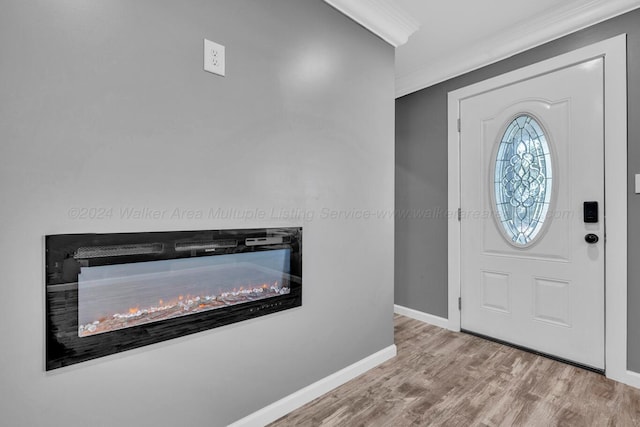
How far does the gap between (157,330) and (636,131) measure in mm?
2960

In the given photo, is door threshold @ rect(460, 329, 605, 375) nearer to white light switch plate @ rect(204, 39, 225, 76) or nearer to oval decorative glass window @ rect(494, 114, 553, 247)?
oval decorative glass window @ rect(494, 114, 553, 247)

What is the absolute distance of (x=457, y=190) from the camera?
9.73 ft

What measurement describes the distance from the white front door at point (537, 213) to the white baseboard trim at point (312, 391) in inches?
42.7

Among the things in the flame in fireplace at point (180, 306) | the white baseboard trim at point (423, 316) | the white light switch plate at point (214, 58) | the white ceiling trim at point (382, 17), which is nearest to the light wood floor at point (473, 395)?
the white baseboard trim at point (423, 316)

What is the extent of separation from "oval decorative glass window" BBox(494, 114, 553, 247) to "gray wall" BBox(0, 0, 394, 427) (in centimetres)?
121

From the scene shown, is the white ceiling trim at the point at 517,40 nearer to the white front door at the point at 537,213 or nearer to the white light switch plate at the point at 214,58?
the white front door at the point at 537,213

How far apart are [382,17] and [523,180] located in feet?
5.41

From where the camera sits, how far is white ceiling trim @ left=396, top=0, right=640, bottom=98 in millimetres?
2152

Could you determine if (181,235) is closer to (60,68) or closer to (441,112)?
(60,68)

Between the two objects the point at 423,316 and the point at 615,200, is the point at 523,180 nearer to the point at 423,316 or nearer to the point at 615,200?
the point at 615,200

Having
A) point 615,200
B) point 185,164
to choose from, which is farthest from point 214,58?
point 615,200

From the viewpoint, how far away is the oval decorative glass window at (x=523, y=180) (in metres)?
2.46

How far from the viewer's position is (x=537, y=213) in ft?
8.14

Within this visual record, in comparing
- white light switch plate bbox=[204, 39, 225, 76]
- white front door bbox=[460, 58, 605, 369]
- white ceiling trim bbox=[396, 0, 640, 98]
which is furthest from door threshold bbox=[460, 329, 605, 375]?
white light switch plate bbox=[204, 39, 225, 76]
